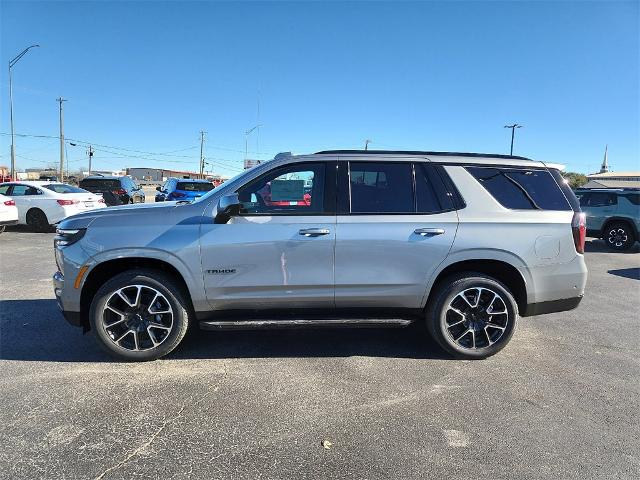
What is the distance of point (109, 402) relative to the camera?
3148mm

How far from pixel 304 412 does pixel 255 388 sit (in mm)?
522

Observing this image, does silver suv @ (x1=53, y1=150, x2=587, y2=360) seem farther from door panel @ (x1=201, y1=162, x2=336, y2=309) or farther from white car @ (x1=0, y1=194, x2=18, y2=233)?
white car @ (x1=0, y1=194, x2=18, y2=233)

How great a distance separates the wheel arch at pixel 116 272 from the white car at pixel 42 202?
31.4ft

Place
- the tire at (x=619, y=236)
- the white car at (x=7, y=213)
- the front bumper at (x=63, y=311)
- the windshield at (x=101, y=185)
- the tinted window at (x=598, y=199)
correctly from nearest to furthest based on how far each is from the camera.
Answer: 1. the front bumper at (x=63, y=311)
2. the white car at (x=7, y=213)
3. the tire at (x=619, y=236)
4. the tinted window at (x=598, y=199)
5. the windshield at (x=101, y=185)

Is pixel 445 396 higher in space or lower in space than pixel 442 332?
lower

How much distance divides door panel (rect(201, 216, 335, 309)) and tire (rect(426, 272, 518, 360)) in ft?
3.49

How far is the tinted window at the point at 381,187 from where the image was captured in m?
3.89

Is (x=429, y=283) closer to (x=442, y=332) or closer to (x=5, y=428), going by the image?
(x=442, y=332)


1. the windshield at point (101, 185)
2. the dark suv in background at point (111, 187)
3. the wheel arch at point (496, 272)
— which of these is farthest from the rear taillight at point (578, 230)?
the windshield at point (101, 185)

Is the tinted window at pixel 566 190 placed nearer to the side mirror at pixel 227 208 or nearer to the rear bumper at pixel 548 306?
the rear bumper at pixel 548 306

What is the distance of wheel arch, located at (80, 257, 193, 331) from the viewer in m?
3.79

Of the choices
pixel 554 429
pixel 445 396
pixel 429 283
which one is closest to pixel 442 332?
pixel 429 283

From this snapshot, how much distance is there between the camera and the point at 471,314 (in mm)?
3988

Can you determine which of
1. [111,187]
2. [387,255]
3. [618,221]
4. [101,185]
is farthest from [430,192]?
[101,185]
